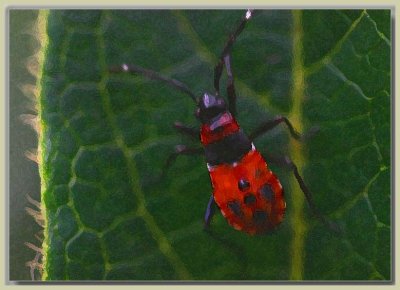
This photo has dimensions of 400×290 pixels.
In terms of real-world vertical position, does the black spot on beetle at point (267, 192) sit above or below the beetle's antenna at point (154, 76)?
below

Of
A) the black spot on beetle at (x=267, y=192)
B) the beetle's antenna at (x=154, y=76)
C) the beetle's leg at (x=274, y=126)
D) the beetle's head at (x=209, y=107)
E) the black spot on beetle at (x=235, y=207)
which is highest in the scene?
the beetle's antenna at (x=154, y=76)

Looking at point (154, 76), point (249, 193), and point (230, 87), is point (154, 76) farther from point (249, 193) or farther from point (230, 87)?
point (249, 193)

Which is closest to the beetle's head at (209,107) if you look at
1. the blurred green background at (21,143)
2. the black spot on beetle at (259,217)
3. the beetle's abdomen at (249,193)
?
the beetle's abdomen at (249,193)

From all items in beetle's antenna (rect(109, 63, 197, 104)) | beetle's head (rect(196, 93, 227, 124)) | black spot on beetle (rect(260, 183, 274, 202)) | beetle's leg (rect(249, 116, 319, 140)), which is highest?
beetle's antenna (rect(109, 63, 197, 104))

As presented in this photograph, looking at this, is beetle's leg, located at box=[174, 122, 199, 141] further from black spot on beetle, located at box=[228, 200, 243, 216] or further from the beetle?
black spot on beetle, located at box=[228, 200, 243, 216]

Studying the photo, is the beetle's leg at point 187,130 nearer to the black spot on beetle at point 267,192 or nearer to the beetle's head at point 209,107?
the beetle's head at point 209,107

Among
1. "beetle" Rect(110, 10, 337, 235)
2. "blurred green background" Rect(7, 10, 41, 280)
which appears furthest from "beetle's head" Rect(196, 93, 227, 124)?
"blurred green background" Rect(7, 10, 41, 280)
